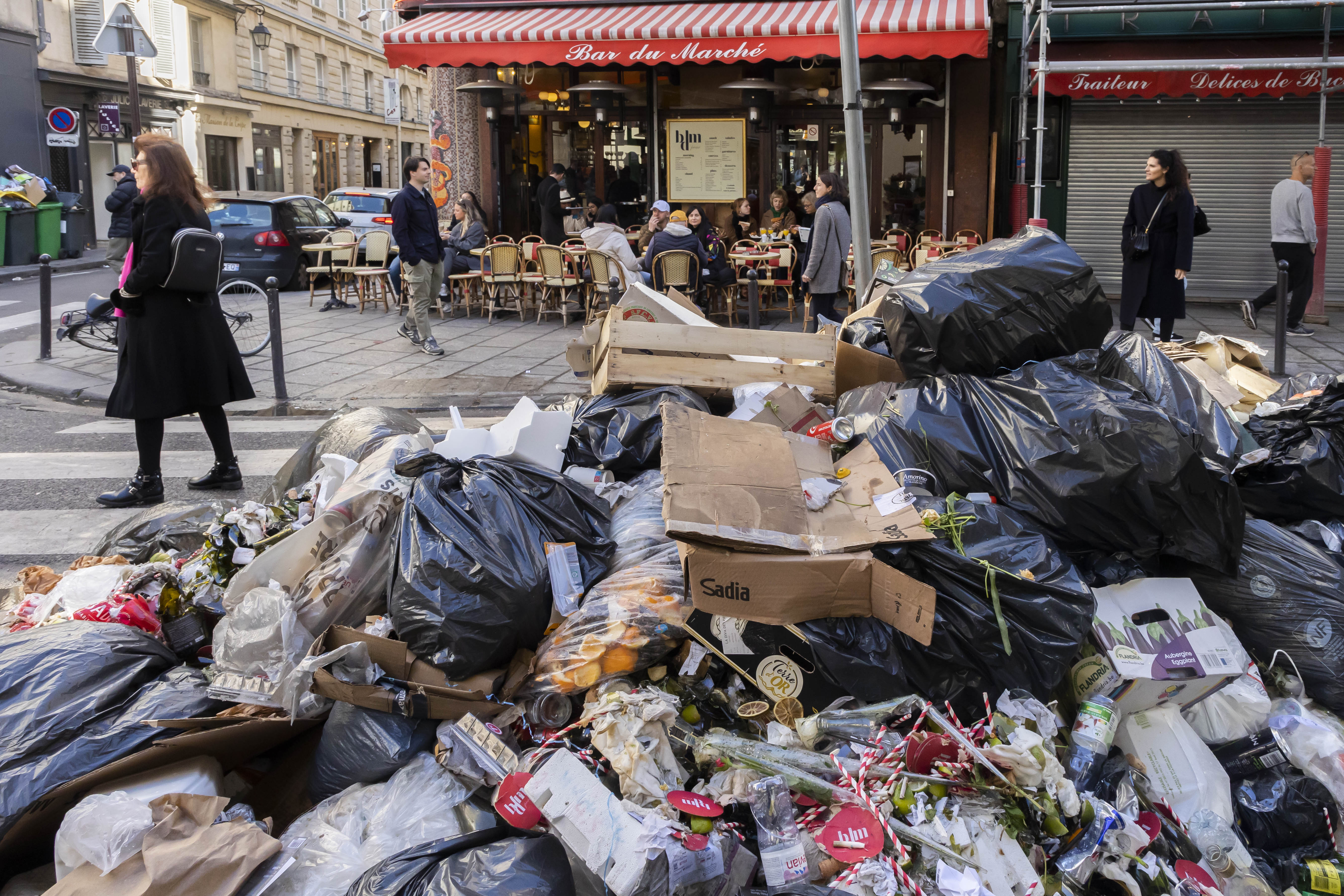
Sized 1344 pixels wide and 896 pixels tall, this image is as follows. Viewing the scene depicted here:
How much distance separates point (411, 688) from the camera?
2664mm

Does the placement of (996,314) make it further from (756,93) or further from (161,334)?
(756,93)

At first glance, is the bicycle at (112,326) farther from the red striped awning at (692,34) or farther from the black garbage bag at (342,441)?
the black garbage bag at (342,441)

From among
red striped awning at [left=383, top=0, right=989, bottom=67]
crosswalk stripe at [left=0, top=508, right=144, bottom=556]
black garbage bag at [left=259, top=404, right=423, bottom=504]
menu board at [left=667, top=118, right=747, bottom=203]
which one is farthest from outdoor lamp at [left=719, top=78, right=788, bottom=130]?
black garbage bag at [left=259, top=404, right=423, bottom=504]

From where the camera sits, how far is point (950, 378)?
11.0 ft

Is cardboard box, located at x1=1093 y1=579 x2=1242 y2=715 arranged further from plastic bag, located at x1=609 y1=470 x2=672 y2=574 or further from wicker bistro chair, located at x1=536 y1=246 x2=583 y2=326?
wicker bistro chair, located at x1=536 y1=246 x2=583 y2=326

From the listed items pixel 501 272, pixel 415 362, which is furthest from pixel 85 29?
pixel 415 362

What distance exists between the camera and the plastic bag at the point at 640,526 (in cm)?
303

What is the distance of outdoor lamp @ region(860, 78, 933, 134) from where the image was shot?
12.3m

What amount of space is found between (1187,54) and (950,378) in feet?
36.7

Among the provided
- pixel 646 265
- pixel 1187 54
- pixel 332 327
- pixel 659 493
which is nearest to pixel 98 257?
pixel 332 327

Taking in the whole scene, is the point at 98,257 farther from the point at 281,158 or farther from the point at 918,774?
the point at 918,774

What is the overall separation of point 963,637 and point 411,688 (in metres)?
1.40

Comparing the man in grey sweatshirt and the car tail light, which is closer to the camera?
the man in grey sweatshirt

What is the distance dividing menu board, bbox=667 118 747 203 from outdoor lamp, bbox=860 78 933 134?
1.82 metres
